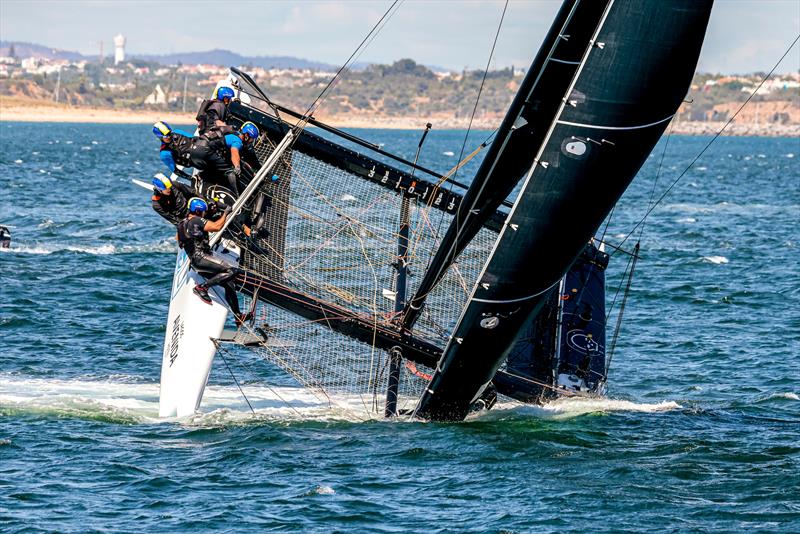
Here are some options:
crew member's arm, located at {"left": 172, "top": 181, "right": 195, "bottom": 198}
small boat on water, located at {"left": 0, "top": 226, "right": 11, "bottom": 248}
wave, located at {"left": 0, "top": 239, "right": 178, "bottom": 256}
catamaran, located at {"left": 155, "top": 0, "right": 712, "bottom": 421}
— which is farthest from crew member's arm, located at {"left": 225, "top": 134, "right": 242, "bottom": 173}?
small boat on water, located at {"left": 0, "top": 226, "right": 11, "bottom": 248}

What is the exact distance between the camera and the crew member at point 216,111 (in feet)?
59.5

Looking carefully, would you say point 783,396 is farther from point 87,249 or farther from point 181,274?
point 87,249

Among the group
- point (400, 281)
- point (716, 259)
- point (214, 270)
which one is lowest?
point (716, 259)

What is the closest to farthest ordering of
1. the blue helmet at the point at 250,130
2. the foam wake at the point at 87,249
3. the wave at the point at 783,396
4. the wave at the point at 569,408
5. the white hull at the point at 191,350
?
the white hull at the point at 191,350 → the blue helmet at the point at 250,130 → the wave at the point at 569,408 → the wave at the point at 783,396 → the foam wake at the point at 87,249

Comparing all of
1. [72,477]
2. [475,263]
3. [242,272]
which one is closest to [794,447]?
A: [475,263]

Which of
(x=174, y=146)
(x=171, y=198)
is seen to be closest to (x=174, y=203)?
(x=171, y=198)

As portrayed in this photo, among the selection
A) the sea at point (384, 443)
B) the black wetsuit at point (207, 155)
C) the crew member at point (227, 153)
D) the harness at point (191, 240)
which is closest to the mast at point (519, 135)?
the sea at point (384, 443)

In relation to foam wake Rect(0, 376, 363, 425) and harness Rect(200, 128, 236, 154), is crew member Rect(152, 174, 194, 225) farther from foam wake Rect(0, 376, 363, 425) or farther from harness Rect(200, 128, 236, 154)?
foam wake Rect(0, 376, 363, 425)

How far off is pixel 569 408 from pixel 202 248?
622 centimetres

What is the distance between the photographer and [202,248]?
55.2 feet

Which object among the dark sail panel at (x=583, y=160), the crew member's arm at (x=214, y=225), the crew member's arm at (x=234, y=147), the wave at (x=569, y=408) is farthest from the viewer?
the wave at (x=569, y=408)

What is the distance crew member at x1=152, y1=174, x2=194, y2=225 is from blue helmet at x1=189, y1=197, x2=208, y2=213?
85cm

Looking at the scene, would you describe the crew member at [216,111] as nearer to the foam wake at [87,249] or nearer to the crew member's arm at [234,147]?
the crew member's arm at [234,147]

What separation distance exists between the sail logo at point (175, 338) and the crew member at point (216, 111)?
2852mm
